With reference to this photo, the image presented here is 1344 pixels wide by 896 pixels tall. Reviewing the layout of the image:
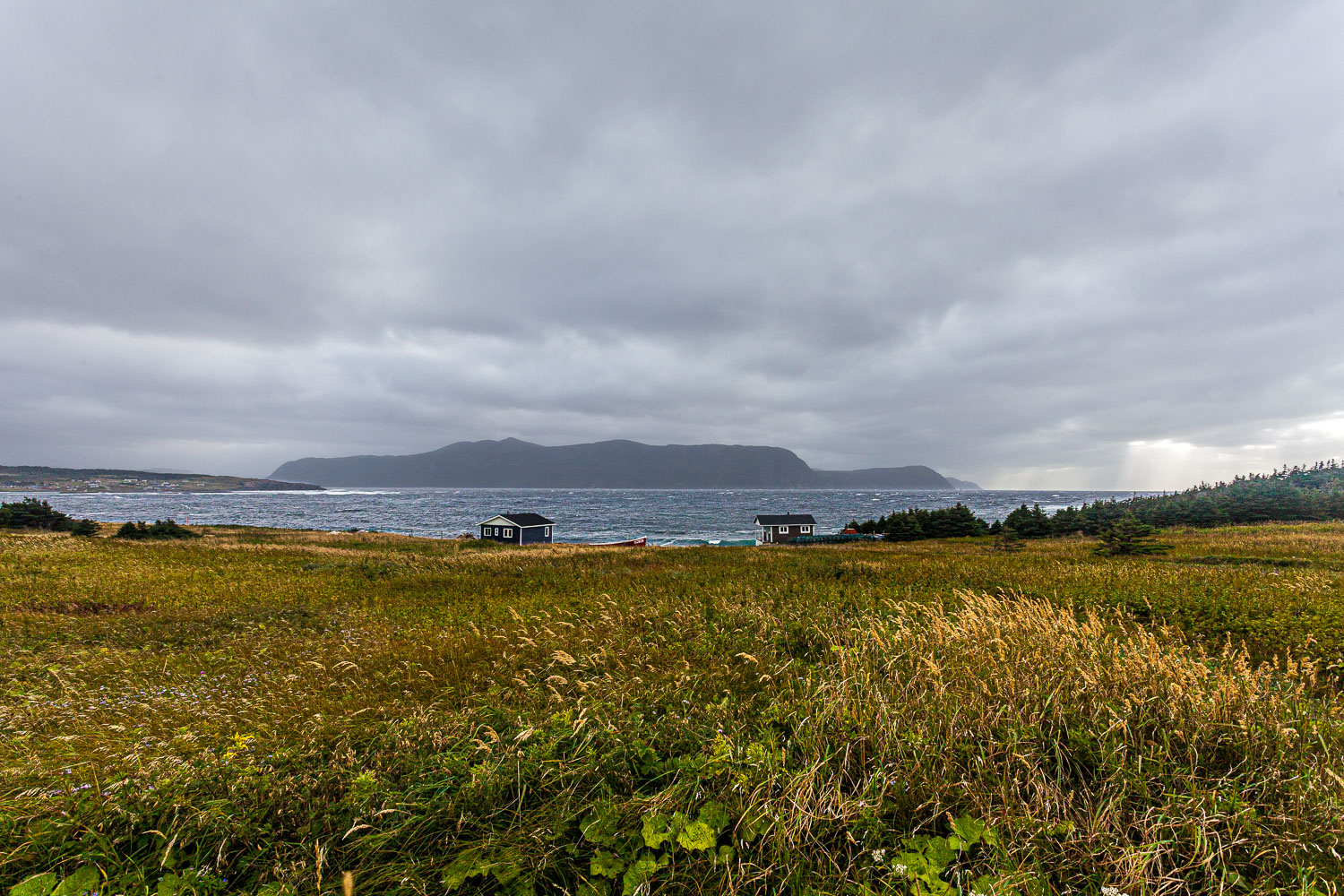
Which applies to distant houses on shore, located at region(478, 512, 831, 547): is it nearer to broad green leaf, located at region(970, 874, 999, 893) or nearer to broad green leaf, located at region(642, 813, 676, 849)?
broad green leaf, located at region(642, 813, 676, 849)

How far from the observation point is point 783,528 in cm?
6272

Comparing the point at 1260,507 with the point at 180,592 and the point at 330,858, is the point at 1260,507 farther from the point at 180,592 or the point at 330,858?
the point at 180,592

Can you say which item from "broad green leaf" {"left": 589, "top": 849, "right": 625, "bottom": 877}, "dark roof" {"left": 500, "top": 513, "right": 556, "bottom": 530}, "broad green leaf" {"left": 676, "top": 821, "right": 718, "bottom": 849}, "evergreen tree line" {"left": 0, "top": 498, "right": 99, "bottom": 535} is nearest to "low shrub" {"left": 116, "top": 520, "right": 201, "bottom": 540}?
"evergreen tree line" {"left": 0, "top": 498, "right": 99, "bottom": 535}

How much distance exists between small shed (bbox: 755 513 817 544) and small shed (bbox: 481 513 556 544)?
27257mm

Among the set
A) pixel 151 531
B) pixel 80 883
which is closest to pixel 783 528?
pixel 151 531

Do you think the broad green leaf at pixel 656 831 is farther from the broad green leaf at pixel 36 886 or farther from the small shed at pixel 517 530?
the small shed at pixel 517 530

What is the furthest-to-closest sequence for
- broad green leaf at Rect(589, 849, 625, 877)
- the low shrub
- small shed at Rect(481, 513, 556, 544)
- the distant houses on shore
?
the distant houses on shore → small shed at Rect(481, 513, 556, 544) → the low shrub → broad green leaf at Rect(589, 849, 625, 877)

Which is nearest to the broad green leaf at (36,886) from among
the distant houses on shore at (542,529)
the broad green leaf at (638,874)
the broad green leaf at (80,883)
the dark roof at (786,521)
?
the broad green leaf at (80,883)

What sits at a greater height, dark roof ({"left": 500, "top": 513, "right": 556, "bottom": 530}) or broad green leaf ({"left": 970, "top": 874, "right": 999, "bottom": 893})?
broad green leaf ({"left": 970, "top": 874, "right": 999, "bottom": 893})

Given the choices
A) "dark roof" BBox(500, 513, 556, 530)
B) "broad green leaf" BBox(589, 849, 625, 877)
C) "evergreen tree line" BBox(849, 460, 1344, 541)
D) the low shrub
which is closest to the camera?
"broad green leaf" BBox(589, 849, 625, 877)

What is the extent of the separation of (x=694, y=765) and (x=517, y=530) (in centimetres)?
5592

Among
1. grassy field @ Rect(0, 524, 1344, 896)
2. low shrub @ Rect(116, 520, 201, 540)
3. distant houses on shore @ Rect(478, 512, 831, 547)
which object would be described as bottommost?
distant houses on shore @ Rect(478, 512, 831, 547)

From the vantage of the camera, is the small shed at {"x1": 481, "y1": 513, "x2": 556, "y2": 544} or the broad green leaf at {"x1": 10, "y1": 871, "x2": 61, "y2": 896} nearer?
the broad green leaf at {"x1": 10, "y1": 871, "x2": 61, "y2": 896}

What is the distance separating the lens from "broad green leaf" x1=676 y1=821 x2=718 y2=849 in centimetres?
269
